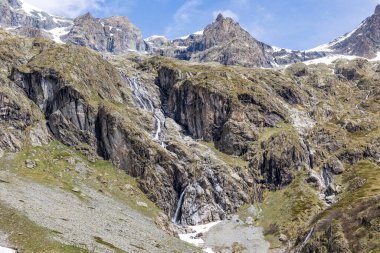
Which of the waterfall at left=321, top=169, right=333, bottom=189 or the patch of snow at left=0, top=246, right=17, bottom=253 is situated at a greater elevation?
the waterfall at left=321, top=169, right=333, bottom=189

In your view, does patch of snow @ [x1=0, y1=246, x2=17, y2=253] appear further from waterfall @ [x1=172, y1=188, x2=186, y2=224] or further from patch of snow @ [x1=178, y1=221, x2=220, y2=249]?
waterfall @ [x1=172, y1=188, x2=186, y2=224]

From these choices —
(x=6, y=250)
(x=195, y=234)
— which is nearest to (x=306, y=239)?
(x=195, y=234)

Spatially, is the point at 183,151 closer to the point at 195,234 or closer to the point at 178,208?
the point at 178,208

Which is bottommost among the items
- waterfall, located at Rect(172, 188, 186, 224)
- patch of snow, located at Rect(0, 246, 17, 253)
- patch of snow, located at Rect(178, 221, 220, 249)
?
patch of snow, located at Rect(178, 221, 220, 249)

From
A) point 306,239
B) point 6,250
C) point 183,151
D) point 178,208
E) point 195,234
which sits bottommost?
point 195,234

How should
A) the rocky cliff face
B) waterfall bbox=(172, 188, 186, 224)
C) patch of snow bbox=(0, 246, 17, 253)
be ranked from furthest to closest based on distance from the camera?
the rocky cliff face, waterfall bbox=(172, 188, 186, 224), patch of snow bbox=(0, 246, 17, 253)

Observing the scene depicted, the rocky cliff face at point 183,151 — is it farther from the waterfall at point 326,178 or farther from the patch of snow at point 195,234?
the patch of snow at point 195,234

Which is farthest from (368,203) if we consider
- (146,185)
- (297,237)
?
(146,185)

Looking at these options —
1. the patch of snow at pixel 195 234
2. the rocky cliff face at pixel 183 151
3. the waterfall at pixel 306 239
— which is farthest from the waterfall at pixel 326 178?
the waterfall at pixel 306 239

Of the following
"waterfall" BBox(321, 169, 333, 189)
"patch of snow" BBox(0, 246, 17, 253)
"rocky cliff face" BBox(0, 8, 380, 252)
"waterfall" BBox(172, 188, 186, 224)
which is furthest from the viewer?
"waterfall" BBox(321, 169, 333, 189)

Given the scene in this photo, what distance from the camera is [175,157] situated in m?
168

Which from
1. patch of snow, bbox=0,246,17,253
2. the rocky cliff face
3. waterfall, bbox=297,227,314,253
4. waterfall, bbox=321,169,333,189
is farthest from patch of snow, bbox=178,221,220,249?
patch of snow, bbox=0,246,17,253

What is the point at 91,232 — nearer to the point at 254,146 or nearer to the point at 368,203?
the point at 368,203

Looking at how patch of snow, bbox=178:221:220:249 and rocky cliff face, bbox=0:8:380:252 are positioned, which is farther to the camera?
rocky cliff face, bbox=0:8:380:252
